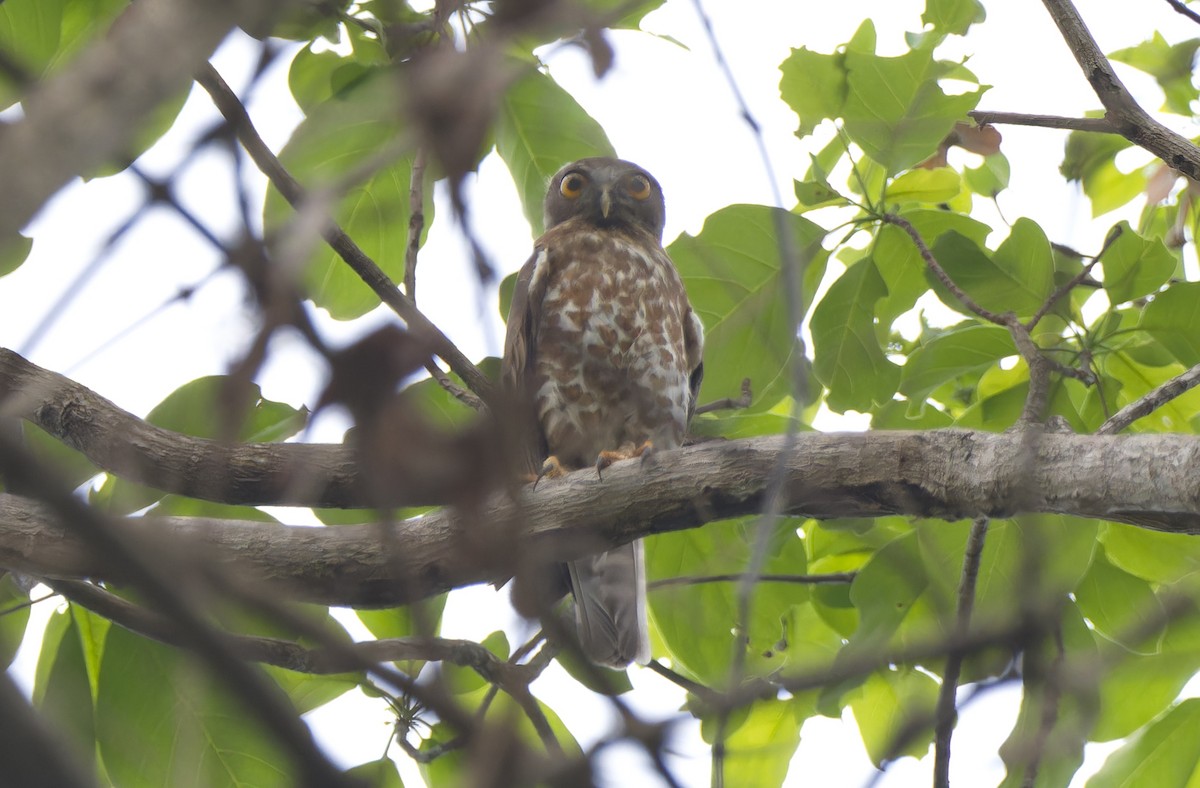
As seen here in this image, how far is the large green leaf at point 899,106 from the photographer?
302 cm

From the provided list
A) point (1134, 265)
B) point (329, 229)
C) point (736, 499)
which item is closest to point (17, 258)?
point (329, 229)

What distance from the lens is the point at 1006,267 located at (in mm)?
3150

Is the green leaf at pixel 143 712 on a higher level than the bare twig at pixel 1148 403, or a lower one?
lower

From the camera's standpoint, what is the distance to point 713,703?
801mm

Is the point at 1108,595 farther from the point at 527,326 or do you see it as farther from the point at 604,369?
the point at 527,326

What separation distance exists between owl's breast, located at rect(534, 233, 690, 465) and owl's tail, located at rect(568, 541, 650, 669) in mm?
428

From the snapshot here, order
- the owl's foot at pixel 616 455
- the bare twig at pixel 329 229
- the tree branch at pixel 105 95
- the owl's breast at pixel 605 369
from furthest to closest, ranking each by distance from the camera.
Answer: the owl's breast at pixel 605 369 → the owl's foot at pixel 616 455 → the bare twig at pixel 329 229 → the tree branch at pixel 105 95

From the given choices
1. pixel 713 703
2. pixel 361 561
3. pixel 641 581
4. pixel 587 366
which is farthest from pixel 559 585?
pixel 713 703

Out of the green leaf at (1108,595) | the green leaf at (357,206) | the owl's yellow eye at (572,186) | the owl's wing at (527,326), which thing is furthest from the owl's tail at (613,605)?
the owl's yellow eye at (572,186)

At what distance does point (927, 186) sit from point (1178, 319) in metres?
1.01

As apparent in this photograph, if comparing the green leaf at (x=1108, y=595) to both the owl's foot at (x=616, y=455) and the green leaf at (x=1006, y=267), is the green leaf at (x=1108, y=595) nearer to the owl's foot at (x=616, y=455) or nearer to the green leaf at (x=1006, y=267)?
the green leaf at (x=1006, y=267)

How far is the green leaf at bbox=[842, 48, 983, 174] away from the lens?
3.02 m

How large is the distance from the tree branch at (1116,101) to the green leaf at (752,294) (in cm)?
95

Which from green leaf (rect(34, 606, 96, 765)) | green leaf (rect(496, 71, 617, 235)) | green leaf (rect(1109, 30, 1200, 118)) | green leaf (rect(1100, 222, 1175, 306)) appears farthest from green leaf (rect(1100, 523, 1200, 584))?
green leaf (rect(34, 606, 96, 765))
